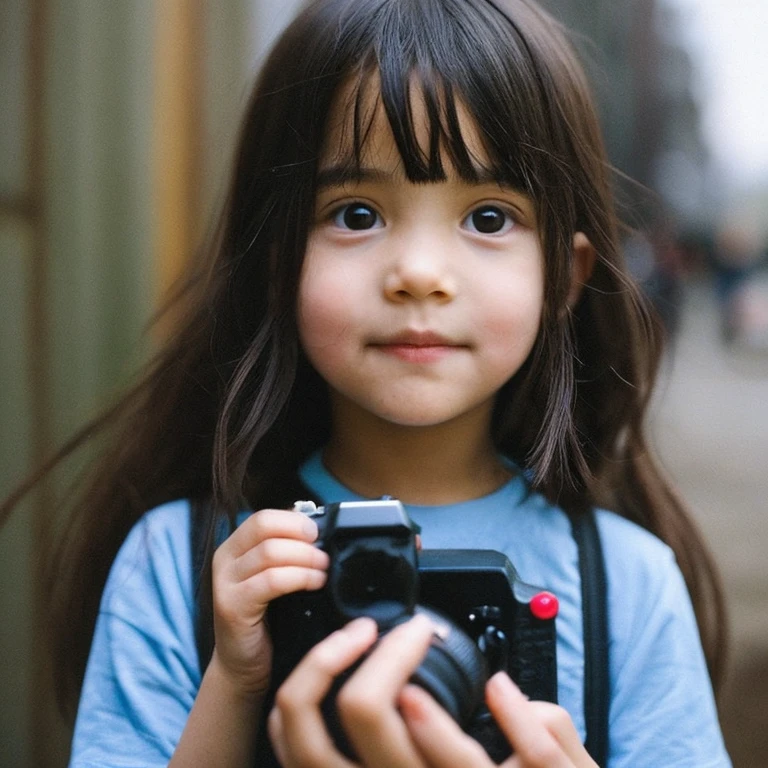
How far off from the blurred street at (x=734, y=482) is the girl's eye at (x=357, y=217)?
629mm

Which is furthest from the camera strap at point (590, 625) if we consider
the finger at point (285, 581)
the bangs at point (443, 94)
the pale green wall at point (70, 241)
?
the pale green wall at point (70, 241)

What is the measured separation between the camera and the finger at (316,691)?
0.88 m

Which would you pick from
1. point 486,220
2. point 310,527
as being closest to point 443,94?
point 486,220

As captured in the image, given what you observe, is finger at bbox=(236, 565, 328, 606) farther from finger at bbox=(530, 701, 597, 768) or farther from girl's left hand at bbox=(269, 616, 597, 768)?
finger at bbox=(530, 701, 597, 768)

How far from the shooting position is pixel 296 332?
4.18ft

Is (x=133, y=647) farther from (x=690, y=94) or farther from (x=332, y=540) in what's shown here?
(x=690, y=94)

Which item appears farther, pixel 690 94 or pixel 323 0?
pixel 690 94

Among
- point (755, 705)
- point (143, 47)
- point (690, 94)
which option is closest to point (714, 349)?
point (690, 94)

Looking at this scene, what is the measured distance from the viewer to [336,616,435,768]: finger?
0.84 metres

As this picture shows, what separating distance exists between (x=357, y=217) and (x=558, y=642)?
0.53m

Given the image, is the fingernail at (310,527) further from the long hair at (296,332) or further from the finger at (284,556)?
the long hair at (296,332)

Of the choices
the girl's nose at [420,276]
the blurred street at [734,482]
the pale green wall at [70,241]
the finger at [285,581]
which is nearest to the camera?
the finger at [285,581]

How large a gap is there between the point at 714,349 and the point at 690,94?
13.7 ft

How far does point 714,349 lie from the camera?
41.0 feet
